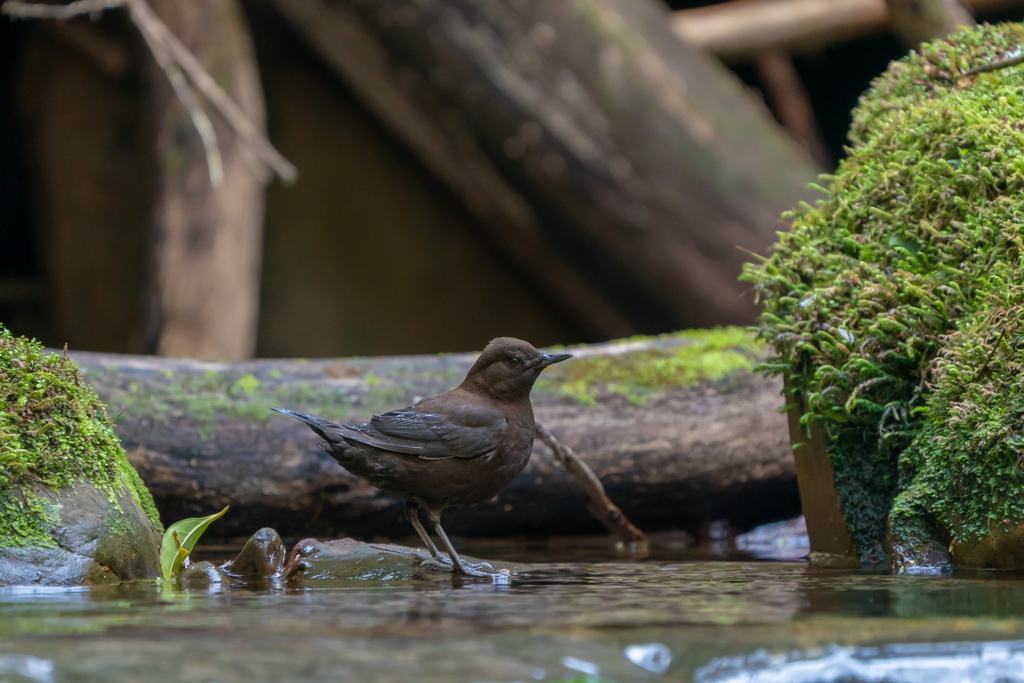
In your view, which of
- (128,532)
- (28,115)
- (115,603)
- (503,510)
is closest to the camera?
(115,603)

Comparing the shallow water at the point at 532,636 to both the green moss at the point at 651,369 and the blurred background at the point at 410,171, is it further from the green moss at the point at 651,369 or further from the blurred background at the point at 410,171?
the blurred background at the point at 410,171

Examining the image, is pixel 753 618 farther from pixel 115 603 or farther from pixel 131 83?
pixel 131 83

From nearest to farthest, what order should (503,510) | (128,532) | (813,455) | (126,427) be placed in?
(128,532)
(813,455)
(126,427)
(503,510)

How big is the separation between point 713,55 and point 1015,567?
24.4ft

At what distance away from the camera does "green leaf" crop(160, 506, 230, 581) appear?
3.13 meters

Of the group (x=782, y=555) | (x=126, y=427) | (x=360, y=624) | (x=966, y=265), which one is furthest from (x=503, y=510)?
(x=360, y=624)

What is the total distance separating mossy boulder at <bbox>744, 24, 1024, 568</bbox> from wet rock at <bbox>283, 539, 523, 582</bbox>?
1351 mm

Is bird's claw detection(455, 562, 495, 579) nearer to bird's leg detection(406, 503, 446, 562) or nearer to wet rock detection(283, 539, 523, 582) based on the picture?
wet rock detection(283, 539, 523, 582)

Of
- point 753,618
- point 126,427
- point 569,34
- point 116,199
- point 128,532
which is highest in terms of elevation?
point 569,34

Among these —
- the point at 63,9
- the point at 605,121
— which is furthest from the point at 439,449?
the point at 605,121

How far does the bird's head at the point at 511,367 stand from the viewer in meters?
3.49

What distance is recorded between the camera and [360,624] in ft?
6.46

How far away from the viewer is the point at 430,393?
488cm

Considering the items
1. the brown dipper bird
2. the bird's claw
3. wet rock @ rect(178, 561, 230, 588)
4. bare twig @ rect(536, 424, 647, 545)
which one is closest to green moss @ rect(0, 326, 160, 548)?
wet rock @ rect(178, 561, 230, 588)
